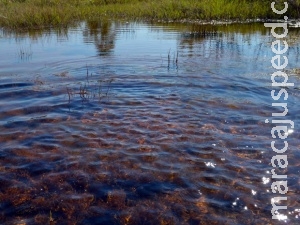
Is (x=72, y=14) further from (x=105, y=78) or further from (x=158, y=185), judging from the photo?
(x=158, y=185)

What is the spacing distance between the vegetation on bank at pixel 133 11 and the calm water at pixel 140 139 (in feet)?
23.7

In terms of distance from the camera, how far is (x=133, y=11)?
22.0 metres

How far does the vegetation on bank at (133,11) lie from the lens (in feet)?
57.9

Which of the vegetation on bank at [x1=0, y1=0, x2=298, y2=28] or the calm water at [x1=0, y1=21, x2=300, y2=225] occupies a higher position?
the vegetation on bank at [x1=0, y1=0, x2=298, y2=28]

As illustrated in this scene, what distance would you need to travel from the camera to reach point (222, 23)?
1880cm

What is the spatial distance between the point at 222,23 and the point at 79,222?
17.0 metres

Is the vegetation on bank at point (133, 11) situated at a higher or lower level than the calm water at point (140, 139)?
higher

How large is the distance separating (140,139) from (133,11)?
1792 centimetres

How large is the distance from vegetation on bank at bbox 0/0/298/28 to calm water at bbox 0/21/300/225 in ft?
23.7

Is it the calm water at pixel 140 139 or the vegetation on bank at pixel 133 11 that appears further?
the vegetation on bank at pixel 133 11

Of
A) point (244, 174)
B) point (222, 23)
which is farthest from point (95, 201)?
point (222, 23)

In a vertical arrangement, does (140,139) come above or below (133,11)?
below

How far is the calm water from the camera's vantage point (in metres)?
3.83

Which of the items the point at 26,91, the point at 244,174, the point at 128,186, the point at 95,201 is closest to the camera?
the point at 95,201
